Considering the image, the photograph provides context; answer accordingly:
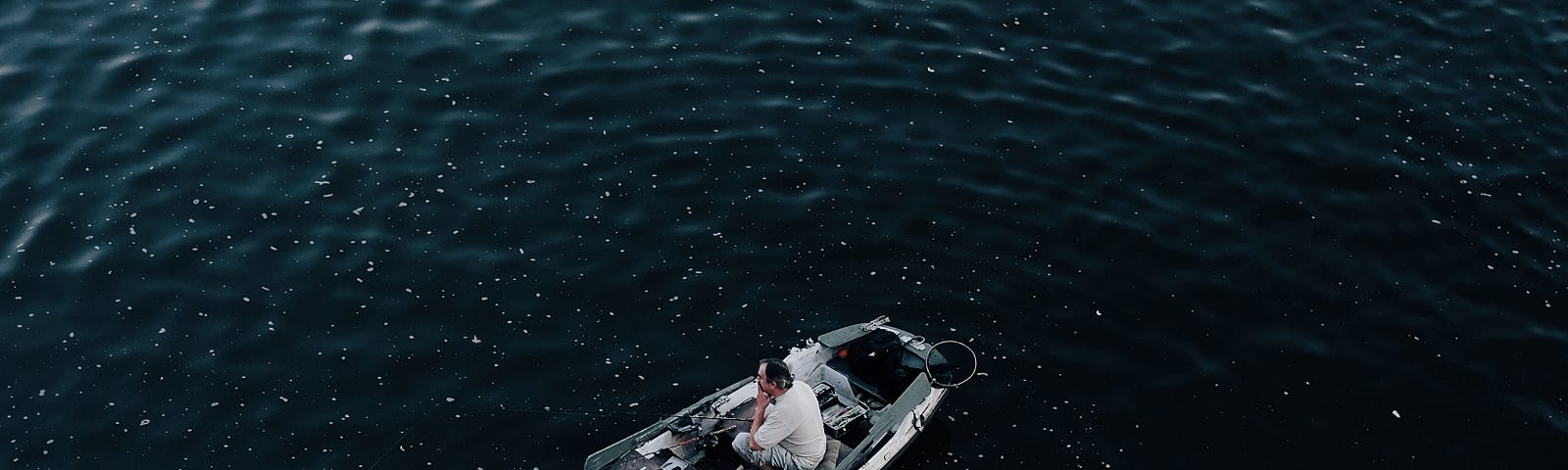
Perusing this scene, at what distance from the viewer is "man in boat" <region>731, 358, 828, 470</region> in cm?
1766

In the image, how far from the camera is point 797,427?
58.8 ft

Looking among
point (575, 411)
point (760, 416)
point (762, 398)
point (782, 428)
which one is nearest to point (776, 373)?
point (762, 398)

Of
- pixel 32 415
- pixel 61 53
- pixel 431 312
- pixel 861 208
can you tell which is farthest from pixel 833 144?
pixel 61 53

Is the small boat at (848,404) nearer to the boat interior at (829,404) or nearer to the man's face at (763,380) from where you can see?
the boat interior at (829,404)

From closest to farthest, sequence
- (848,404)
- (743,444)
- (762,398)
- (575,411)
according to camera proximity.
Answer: (762,398), (743,444), (848,404), (575,411)

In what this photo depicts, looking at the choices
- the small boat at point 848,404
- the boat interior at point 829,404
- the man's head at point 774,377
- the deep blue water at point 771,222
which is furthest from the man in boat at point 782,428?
the deep blue water at point 771,222

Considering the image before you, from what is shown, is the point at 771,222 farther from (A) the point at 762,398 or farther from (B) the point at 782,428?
(B) the point at 782,428

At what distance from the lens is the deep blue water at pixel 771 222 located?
68.2 ft

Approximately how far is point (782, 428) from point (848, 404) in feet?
9.26

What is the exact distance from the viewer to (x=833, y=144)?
26.1 metres

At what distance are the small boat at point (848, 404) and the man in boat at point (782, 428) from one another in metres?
0.49

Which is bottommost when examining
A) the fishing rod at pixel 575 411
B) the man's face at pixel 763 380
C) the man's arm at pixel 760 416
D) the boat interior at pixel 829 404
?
the fishing rod at pixel 575 411

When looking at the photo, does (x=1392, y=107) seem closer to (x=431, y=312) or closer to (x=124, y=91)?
(x=431, y=312)

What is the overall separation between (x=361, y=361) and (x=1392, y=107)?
21.3m
